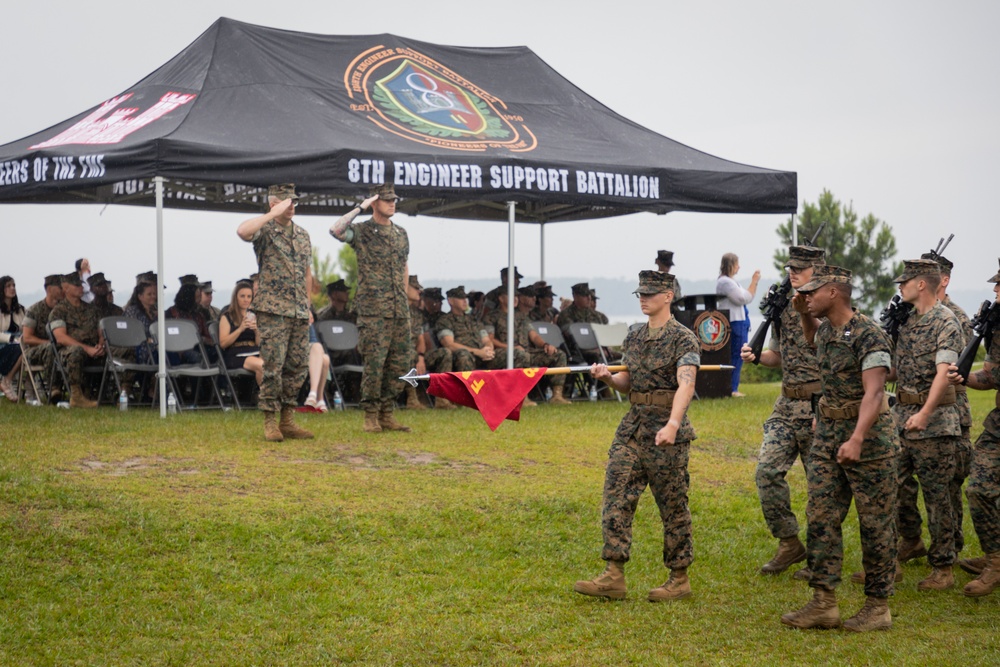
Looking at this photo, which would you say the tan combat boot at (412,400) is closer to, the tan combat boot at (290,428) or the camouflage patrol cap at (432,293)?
the camouflage patrol cap at (432,293)

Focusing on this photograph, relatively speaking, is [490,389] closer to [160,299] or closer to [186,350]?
[160,299]

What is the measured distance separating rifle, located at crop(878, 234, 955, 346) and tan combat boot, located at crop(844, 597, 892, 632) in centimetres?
187

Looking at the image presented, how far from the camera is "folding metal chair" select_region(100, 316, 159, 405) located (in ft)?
41.3

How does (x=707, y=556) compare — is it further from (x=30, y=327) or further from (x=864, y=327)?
(x=30, y=327)

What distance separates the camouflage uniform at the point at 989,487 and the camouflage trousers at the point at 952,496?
0.15 meters

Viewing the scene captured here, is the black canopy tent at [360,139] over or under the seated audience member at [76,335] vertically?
over

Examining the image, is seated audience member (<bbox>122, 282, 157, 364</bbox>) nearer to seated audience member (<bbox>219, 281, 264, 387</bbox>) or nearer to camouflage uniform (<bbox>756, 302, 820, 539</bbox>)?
seated audience member (<bbox>219, 281, 264, 387</bbox>)

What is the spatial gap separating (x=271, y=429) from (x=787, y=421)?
15.9ft

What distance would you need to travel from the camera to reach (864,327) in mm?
5969

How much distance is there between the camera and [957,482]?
7.32 m

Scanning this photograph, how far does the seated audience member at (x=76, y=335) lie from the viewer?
12.8 metres

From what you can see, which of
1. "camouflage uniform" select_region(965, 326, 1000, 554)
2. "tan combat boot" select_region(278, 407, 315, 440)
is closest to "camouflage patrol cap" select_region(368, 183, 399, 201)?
"tan combat boot" select_region(278, 407, 315, 440)

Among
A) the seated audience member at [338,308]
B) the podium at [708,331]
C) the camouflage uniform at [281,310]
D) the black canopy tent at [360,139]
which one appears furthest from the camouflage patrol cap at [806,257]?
the seated audience member at [338,308]

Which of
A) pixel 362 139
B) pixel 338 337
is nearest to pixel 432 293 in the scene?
pixel 338 337
